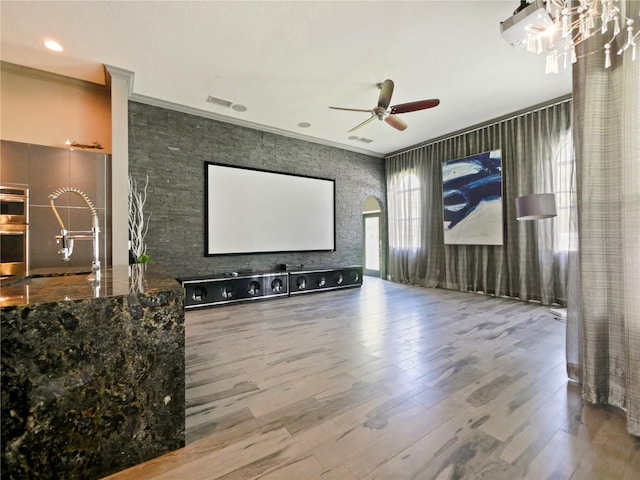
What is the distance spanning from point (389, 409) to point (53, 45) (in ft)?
15.4

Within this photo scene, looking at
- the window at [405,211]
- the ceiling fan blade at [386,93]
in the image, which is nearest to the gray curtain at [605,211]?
the ceiling fan blade at [386,93]

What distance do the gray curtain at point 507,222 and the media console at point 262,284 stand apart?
1712mm

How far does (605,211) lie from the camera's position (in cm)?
177

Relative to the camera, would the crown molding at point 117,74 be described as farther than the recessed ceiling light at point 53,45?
Yes

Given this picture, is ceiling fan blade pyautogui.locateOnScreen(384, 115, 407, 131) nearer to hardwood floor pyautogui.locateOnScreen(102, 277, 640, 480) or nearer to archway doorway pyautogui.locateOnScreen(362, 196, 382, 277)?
hardwood floor pyautogui.locateOnScreen(102, 277, 640, 480)

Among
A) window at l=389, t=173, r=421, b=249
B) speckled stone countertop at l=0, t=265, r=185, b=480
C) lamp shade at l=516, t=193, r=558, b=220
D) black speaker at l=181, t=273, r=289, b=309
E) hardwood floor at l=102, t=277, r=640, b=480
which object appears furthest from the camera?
window at l=389, t=173, r=421, b=249

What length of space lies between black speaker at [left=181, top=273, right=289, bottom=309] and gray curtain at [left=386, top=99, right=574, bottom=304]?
3.31m

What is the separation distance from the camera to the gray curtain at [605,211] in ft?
5.22

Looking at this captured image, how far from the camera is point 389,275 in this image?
711cm

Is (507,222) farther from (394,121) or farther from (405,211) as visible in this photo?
(394,121)

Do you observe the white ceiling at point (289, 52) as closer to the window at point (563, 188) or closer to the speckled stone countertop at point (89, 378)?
the window at point (563, 188)

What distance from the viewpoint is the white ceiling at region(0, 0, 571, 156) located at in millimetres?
2580

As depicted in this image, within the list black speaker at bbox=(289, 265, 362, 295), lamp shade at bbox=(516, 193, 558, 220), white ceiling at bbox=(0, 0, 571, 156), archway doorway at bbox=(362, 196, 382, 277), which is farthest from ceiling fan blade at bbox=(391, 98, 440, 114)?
archway doorway at bbox=(362, 196, 382, 277)

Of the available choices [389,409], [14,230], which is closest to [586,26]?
[389,409]
